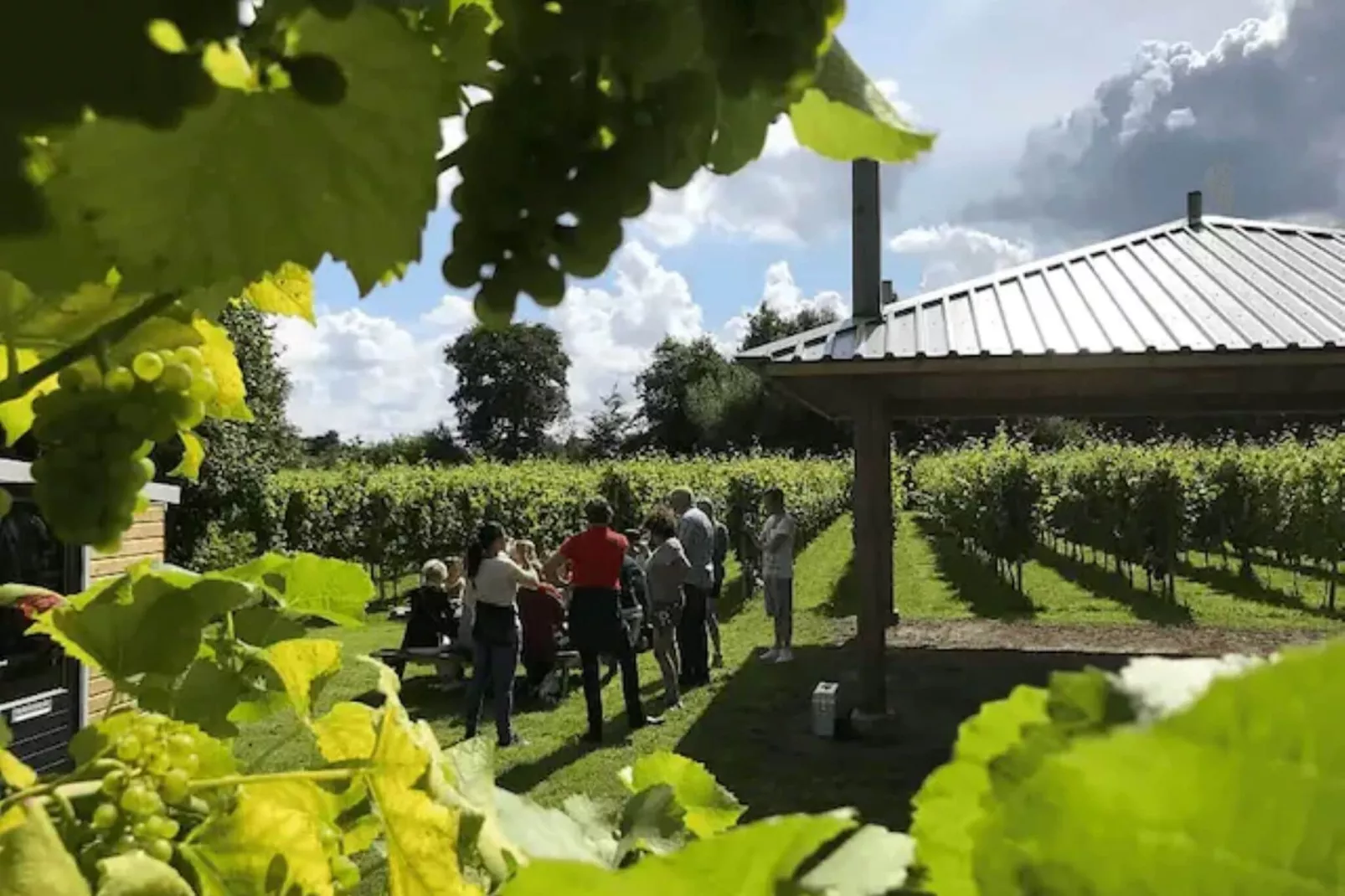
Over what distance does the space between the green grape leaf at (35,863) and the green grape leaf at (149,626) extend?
0.80 ft

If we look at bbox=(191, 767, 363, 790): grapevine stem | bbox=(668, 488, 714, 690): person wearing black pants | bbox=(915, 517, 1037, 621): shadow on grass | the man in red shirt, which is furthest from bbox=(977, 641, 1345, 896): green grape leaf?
bbox=(915, 517, 1037, 621): shadow on grass

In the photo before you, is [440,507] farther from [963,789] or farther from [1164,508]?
[963,789]

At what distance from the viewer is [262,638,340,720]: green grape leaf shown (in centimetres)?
89

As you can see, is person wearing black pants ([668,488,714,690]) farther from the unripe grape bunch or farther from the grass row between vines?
the unripe grape bunch

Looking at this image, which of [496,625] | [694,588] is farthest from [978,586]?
[496,625]

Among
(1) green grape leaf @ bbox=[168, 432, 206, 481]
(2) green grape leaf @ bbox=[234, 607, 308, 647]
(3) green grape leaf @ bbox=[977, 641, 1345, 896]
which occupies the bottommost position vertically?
(2) green grape leaf @ bbox=[234, 607, 308, 647]

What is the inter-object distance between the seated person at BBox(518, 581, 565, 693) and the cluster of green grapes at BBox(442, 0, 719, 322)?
8947 millimetres

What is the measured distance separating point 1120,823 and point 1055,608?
1721 centimetres

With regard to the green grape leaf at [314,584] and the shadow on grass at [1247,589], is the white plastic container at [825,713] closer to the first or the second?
the green grape leaf at [314,584]

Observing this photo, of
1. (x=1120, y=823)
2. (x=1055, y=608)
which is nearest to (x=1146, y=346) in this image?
(x=1120, y=823)

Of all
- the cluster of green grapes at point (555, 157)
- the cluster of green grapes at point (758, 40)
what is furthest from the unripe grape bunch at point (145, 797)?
the cluster of green grapes at point (758, 40)

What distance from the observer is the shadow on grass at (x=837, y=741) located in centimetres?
740

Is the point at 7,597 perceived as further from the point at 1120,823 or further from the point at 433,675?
the point at 433,675

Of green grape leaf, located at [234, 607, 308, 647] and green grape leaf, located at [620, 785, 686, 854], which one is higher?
green grape leaf, located at [234, 607, 308, 647]
